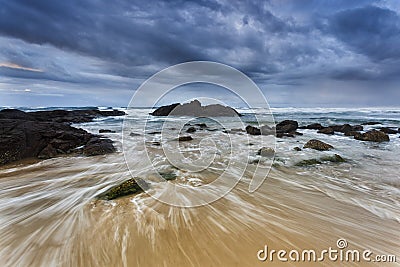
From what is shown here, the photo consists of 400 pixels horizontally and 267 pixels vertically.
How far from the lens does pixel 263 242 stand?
2168mm

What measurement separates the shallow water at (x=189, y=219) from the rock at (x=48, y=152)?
4.59 ft

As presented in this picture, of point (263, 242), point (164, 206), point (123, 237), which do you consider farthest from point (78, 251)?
point (263, 242)

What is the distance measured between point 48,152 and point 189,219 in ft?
19.5

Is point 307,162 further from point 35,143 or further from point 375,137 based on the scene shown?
point 35,143

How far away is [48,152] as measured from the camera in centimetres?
621

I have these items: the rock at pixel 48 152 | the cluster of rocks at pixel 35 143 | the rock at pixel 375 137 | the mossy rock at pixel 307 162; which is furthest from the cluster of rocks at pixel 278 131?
the rock at pixel 48 152

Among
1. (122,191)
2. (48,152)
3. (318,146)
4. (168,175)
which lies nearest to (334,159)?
(318,146)

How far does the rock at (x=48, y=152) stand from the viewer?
6.04 meters

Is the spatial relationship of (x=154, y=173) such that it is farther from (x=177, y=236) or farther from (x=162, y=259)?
(x=162, y=259)

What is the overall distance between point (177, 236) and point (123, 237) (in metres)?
0.61

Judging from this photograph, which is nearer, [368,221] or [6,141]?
[368,221]

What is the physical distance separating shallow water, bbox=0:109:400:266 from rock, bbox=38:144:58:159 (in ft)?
4.59

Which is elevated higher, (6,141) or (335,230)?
(6,141)

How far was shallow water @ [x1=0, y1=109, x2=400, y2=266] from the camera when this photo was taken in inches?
78.0
